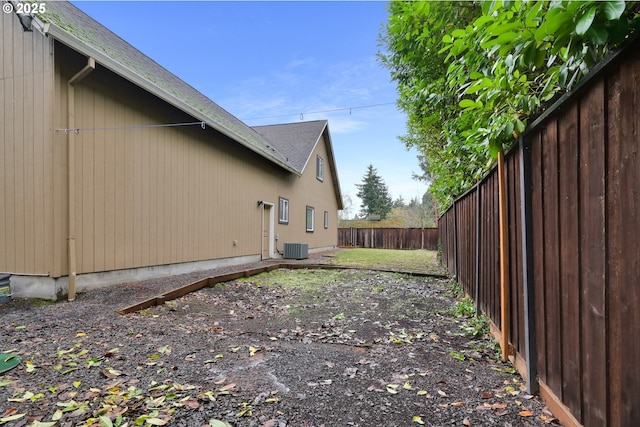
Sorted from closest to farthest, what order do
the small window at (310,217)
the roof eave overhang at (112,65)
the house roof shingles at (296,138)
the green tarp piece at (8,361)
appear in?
the green tarp piece at (8,361) → the roof eave overhang at (112,65) → the house roof shingles at (296,138) → the small window at (310,217)

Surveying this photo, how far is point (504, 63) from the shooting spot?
6.45 feet

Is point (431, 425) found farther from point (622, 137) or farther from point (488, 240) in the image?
point (488, 240)

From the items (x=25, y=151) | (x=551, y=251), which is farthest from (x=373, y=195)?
(x=551, y=251)

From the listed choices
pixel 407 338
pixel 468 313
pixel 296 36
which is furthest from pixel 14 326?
Answer: pixel 296 36

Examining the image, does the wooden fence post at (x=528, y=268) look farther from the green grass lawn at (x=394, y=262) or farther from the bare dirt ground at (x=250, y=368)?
the green grass lawn at (x=394, y=262)

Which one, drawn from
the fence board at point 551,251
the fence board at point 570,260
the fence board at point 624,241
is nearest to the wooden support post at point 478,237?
the fence board at point 551,251

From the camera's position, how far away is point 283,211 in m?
12.9

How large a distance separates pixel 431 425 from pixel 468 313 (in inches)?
114

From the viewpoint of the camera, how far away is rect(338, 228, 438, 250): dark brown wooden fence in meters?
21.2

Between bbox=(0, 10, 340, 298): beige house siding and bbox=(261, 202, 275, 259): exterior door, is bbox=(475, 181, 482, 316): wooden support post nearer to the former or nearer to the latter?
bbox=(0, 10, 340, 298): beige house siding

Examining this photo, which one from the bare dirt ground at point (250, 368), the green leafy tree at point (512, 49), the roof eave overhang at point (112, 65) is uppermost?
the roof eave overhang at point (112, 65)

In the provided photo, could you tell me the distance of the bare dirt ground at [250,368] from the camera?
2043 mm

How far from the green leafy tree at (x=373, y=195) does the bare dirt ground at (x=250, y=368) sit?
110ft

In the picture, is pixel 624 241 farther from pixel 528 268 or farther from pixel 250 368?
pixel 250 368
